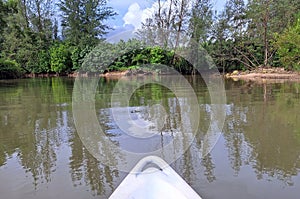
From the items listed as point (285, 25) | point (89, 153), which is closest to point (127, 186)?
point (89, 153)

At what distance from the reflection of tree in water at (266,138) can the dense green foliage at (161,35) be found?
6721 millimetres

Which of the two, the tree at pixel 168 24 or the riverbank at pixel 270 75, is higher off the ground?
the tree at pixel 168 24

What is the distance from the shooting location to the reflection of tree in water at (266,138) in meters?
2.75

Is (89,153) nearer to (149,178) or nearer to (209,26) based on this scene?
(149,178)

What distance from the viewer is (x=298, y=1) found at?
774 inches

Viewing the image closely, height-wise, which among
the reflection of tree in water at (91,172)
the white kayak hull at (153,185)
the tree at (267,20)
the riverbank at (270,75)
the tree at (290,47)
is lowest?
Answer: the reflection of tree in water at (91,172)

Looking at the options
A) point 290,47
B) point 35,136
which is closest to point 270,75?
point 290,47

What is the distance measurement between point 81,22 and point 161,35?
1064 cm

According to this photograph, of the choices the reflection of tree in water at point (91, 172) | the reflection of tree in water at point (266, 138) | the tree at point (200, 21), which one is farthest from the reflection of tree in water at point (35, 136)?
the tree at point (200, 21)

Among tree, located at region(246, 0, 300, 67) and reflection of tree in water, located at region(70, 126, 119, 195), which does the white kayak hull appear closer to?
reflection of tree in water, located at region(70, 126, 119, 195)

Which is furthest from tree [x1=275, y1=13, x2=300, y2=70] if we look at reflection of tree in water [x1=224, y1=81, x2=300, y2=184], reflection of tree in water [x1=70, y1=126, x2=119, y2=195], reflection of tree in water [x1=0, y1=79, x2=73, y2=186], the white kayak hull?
the white kayak hull

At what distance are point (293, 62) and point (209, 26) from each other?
643 cm

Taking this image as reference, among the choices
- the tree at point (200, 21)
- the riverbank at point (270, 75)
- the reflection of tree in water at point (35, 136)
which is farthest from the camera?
the tree at point (200, 21)

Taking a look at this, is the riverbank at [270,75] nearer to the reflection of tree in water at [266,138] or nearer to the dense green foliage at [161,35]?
the dense green foliage at [161,35]
